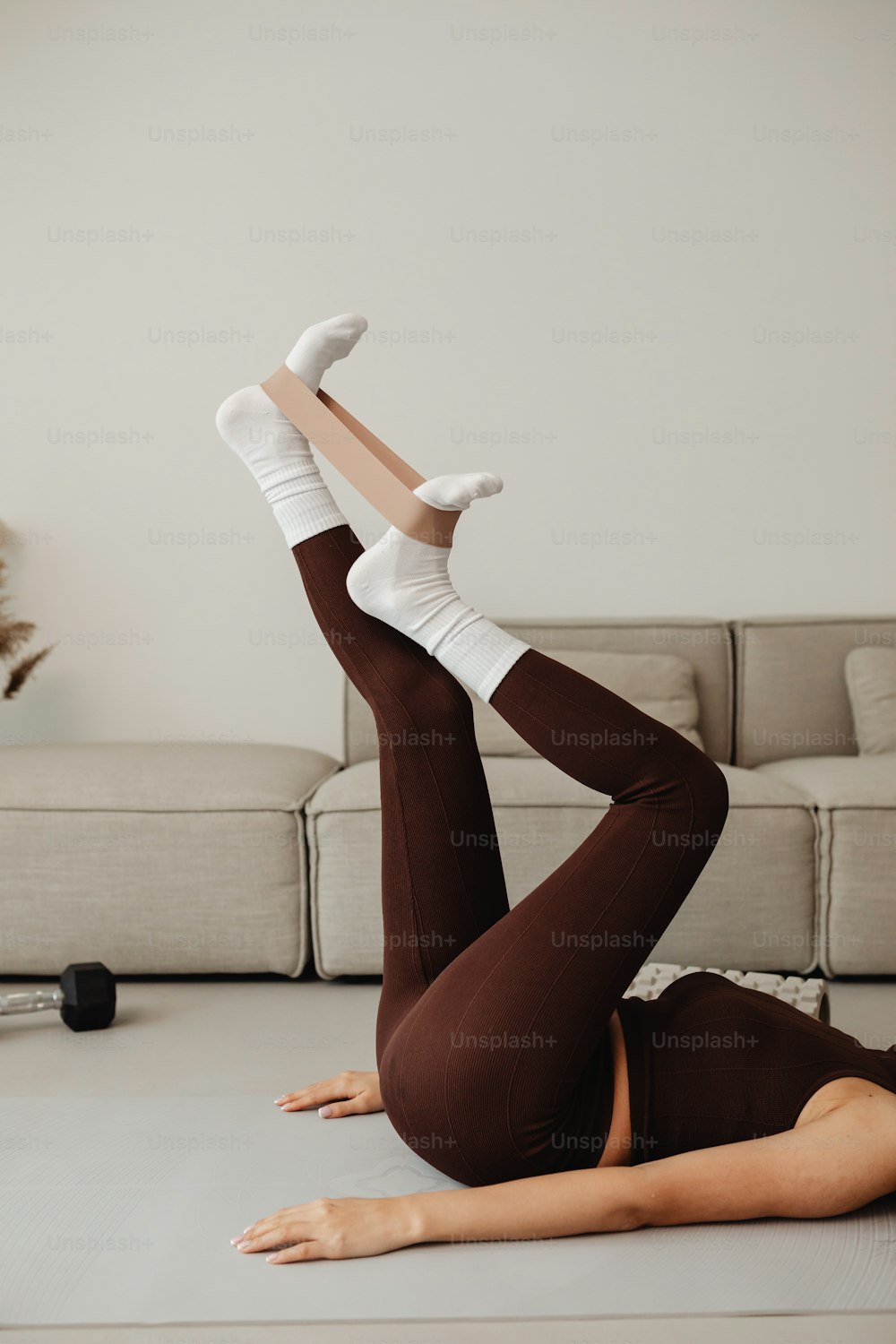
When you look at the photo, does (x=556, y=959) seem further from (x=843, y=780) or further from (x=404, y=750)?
(x=843, y=780)

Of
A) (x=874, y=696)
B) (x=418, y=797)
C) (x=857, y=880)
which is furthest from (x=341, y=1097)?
(x=874, y=696)

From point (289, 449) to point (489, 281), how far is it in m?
2.15

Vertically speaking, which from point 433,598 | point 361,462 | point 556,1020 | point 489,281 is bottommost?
point 556,1020

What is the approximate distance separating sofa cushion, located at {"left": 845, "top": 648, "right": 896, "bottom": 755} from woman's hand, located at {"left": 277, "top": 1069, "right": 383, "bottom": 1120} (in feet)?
5.79

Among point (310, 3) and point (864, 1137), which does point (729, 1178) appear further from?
point (310, 3)

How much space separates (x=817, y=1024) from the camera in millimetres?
1482

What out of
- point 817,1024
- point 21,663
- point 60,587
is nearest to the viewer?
point 817,1024

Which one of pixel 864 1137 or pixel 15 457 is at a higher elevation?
pixel 15 457

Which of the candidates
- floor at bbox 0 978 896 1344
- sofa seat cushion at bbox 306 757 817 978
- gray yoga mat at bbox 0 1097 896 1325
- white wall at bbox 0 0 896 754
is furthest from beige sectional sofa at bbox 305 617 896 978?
Answer: white wall at bbox 0 0 896 754

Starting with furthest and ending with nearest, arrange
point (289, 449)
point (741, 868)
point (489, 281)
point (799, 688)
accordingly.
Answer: point (489, 281) < point (799, 688) < point (741, 868) < point (289, 449)

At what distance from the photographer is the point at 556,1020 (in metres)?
1.35

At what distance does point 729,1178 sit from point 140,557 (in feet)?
9.09

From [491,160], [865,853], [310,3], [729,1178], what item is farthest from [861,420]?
[729,1178]

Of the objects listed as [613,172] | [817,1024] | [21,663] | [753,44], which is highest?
[753,44]
